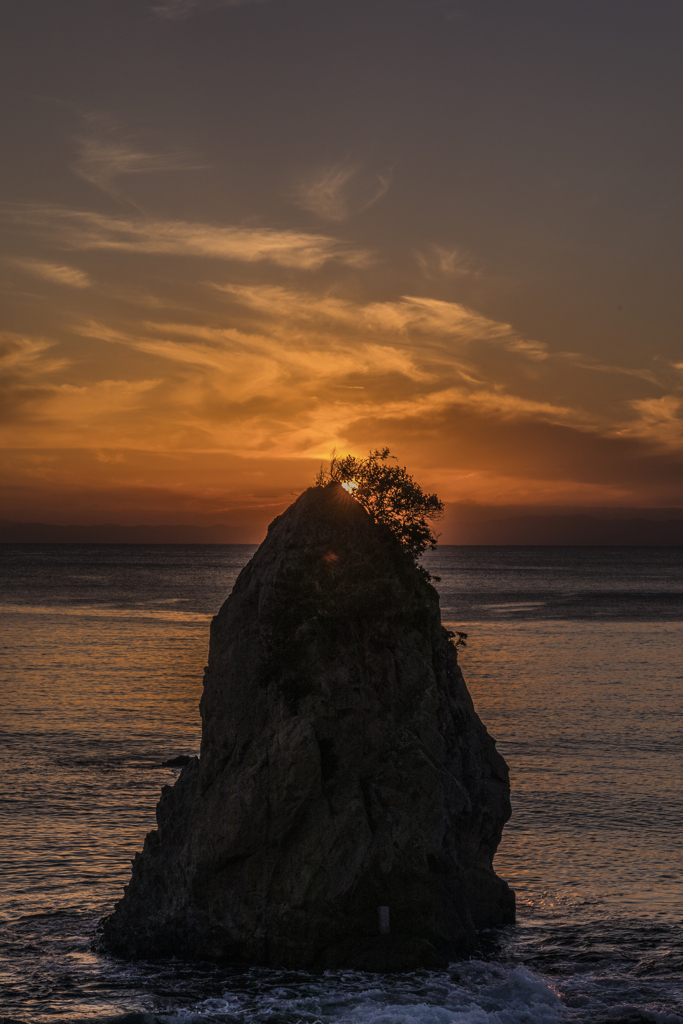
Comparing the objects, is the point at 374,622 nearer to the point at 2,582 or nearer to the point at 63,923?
the point at 63,923

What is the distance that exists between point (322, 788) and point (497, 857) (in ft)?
33.6

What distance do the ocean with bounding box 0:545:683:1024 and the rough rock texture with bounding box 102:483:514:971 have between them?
0.82 m

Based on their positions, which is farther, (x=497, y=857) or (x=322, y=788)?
(x=497, y=857)

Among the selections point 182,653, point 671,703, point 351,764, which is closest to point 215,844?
point 351,764

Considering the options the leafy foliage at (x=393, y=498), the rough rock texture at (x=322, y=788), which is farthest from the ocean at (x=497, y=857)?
the leafy foliage at (x=393, y=498)

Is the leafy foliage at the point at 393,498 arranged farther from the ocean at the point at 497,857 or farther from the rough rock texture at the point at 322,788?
the ocean at the point at 497,857

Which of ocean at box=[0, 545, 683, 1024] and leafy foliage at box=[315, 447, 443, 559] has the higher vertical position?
leafy foliage at box=[315, 447, 443, 559]

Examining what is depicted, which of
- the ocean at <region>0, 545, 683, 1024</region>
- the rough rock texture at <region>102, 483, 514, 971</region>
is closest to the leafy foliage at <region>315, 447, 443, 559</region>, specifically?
the rough rock texture at <region>102, 483, 514, 971</region>

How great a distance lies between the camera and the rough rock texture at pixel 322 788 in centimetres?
1925

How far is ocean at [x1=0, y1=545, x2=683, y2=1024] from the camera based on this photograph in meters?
18.1

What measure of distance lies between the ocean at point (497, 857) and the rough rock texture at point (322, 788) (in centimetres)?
82

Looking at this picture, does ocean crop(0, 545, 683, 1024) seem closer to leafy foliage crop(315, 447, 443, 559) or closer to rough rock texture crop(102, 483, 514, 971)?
rough rock texture crop(102, 483, 514, 971)

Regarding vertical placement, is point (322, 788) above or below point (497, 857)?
above

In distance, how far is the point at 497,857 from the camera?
27.0 m
